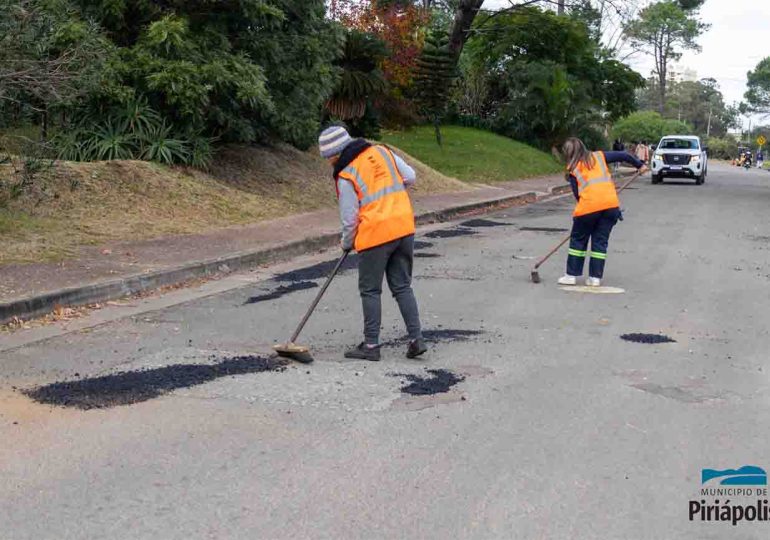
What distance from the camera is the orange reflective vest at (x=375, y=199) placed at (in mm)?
6828

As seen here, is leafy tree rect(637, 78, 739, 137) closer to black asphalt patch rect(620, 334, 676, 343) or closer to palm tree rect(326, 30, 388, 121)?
palm tree rect(326, 30, 388, 121)

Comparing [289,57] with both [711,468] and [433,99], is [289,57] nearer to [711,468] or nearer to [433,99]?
[711,468]

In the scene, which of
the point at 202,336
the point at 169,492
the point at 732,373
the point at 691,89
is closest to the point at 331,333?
the point at 202,336

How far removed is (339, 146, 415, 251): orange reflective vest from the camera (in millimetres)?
6828

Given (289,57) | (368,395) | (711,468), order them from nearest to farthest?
(711,468), (368,395), (289,57)

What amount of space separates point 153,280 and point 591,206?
15.1ft

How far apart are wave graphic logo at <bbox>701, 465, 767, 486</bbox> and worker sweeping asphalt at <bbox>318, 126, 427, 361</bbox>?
8.58 ft

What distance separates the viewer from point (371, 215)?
6836 millimetres

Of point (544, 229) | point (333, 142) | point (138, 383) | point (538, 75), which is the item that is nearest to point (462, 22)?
point (538, 75)

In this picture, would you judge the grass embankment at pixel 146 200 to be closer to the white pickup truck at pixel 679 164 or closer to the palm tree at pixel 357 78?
the palm tree at pixel 357 78

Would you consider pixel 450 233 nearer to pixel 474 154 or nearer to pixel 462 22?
pixel 474 154

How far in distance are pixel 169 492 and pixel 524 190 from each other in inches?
848

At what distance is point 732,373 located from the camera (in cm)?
671

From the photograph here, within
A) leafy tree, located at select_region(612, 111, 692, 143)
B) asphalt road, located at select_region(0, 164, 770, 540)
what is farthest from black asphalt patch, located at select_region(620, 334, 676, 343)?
leafy tree, located at select_region(612, 111, 692, 143)
